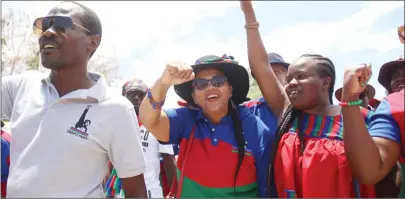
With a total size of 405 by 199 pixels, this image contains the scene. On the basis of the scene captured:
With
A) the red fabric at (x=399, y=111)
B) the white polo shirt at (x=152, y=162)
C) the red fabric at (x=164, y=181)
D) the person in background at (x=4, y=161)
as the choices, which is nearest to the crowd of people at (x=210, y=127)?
the red fabric at (x=399, y=111)

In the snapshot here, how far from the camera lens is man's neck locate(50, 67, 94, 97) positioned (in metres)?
2.26

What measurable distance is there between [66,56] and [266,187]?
1.42 m

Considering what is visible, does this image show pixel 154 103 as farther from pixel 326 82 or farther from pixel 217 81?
pixel 326 82

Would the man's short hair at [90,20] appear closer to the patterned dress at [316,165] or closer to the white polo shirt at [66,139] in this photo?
the white polo shirt at [66,139]

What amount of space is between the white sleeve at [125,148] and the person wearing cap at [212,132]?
1.34 ft

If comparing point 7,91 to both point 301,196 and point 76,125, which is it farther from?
point 301,196

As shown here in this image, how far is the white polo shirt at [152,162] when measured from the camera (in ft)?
14.4

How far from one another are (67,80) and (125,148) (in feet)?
1.80

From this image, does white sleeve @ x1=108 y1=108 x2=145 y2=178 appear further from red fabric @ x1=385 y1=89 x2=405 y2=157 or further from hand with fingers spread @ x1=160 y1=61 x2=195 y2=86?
red fabric @ x1=385 y1=89 x2=405 y2=157

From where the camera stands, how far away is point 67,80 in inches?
89.6

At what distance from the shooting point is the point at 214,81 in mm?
2758

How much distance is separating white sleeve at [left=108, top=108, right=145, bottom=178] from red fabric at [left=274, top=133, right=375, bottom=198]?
2.88ft

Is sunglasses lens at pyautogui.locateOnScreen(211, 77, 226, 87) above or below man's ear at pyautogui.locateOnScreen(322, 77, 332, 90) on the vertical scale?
above

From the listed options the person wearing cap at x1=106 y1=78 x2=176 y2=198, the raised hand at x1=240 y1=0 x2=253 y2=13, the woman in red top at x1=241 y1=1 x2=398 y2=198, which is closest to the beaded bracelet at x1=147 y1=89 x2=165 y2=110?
the woman in red top at x1=241 y1=1 x2=398 y2=198
